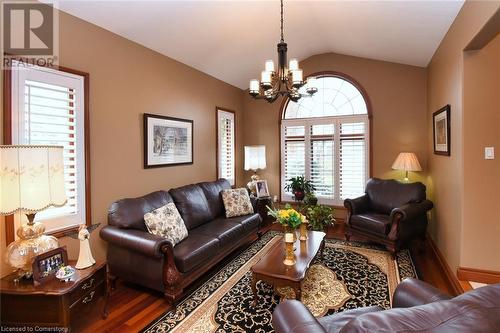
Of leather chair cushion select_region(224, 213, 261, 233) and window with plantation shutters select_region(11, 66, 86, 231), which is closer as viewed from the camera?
window with plantation shutters select_region(11, 66, 86, 231)

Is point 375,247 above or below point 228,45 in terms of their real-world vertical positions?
below

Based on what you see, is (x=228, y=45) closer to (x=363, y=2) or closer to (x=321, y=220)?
(x=363, y=2)

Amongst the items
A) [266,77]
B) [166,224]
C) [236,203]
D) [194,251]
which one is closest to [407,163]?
[236,203]

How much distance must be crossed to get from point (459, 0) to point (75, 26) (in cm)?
378

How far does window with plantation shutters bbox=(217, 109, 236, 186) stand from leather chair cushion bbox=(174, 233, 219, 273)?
213 cm

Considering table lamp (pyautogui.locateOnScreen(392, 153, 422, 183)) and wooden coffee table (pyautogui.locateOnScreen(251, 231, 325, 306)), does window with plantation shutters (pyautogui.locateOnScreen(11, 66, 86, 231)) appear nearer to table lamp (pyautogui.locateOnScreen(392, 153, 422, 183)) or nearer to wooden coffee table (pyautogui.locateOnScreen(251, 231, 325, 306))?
wooden coffee table (pyautogui.locateOnScreen(251, 231, 325, 306))

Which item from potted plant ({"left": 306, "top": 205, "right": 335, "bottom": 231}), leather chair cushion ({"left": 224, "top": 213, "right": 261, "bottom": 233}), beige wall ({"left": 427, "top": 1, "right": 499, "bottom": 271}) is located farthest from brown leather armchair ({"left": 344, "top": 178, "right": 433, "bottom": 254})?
leather chair cushion ({"left": 224, "top": 213, "right": 261, "bottom": 233})

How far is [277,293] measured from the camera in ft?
8.80

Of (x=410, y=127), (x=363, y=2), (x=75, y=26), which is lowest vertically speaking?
(x=410, y=127)

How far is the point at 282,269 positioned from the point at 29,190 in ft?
6.87

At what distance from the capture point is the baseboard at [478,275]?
8.66ft

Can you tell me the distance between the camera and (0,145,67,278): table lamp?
1765 millimetres

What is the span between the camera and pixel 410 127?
4688 millimetres

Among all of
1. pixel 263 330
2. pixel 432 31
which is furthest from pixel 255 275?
pixel 432 31
